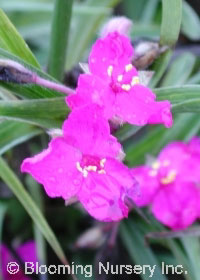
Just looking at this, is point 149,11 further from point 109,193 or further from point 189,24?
point 109,193

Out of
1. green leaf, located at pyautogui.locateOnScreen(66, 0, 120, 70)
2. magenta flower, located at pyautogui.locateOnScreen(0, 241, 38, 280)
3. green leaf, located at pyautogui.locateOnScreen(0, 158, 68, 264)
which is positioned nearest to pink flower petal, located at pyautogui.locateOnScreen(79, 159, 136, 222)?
green leaf, located at pyautogui.locateOnScreen(0, 158, 68, 264)

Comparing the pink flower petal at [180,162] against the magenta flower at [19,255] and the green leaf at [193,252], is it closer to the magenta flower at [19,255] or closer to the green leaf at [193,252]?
the green leaf at [193,252]

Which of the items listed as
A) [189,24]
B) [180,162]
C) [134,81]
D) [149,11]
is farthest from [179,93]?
[149,11]

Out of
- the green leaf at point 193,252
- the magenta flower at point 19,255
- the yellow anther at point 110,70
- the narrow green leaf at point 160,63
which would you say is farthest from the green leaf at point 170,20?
the magenta flower at point 19,255

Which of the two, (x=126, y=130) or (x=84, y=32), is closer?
(x=126, y=130)

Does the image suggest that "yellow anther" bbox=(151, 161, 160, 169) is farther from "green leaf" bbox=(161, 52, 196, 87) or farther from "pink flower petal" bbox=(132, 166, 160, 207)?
"green leaf" bbox=(161, 52, 196, 87)
